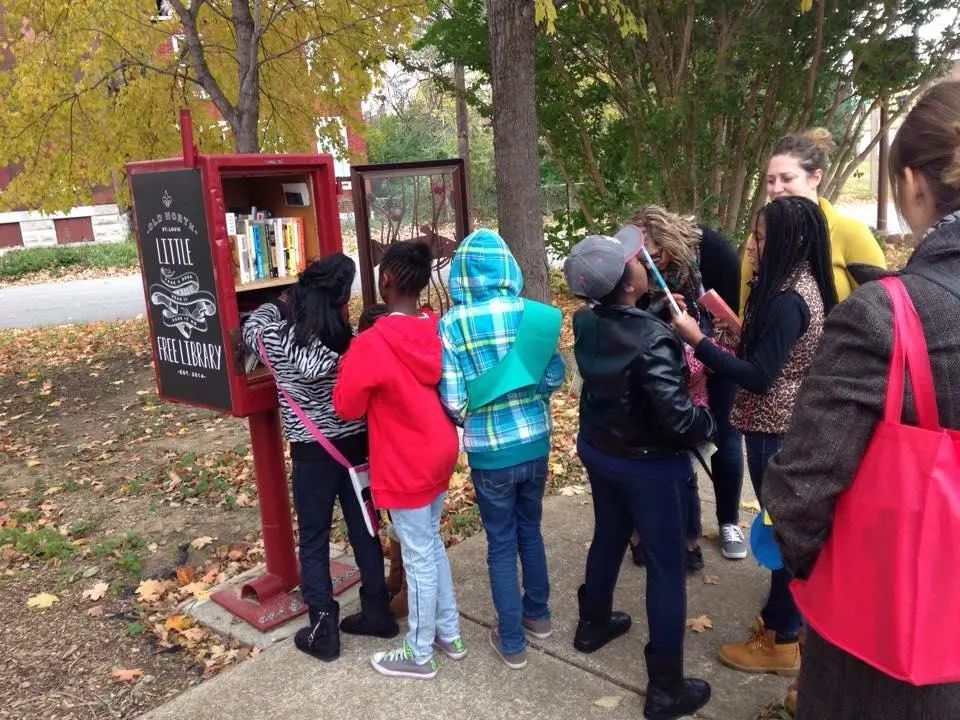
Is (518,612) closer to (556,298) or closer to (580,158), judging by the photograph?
(580,158)

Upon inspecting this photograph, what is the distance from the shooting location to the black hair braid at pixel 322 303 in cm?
303

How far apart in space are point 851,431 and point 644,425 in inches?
47.1

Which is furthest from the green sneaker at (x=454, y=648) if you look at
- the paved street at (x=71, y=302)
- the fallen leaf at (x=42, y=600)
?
the paved street at (x=71, y=302)

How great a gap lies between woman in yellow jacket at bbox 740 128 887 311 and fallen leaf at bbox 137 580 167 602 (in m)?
3.13

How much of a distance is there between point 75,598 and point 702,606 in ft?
10.1

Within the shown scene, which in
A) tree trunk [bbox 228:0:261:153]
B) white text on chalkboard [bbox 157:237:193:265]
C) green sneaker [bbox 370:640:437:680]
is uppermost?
tree trunk [bbox 228:0:261:153]

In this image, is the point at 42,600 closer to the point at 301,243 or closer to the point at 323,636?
the point at 323,636

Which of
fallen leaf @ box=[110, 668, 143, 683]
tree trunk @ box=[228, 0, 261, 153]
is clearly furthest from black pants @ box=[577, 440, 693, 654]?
tree trunk @ box=[228, 0, 261, 153]

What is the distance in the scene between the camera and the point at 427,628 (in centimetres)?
312

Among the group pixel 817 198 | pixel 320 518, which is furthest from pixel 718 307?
pixel 320 518

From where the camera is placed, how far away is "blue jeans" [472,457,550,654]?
3.02m

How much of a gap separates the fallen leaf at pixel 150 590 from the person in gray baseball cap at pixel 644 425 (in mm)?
2442

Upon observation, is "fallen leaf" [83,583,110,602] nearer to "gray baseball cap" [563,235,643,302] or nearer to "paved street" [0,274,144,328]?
"gray baseball cap" [563,235,643,302]

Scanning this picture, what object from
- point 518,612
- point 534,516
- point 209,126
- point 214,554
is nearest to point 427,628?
point 518,612
